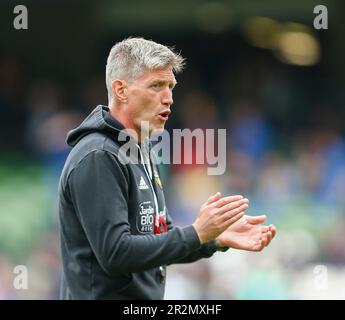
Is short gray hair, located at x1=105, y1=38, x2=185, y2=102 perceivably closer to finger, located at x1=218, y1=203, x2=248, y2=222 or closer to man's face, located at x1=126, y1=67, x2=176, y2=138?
man's face, located at x1=126, y1=67, x2=176, y2=138

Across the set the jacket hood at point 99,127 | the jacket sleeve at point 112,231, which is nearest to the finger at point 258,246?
the jacket sleeve at point 112,231

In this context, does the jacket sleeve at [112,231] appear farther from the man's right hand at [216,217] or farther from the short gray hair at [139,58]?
the short gray hair at [139,58]

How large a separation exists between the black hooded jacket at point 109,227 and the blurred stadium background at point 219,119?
3.91 metres

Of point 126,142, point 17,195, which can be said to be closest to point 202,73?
point 17,195

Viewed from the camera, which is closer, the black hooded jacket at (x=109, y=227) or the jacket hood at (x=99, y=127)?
the black hooded jacket at (x=109, y=227)

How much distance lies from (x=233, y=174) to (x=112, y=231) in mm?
6402

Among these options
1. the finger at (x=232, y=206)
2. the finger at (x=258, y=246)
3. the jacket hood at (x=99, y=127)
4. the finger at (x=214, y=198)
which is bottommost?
the finger at (x=258, y=246)

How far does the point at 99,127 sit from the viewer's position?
12.8 ft

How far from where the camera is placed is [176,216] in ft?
31.1

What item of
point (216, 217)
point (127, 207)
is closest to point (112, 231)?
point (127, 207)

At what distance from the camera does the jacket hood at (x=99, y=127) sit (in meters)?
3.90

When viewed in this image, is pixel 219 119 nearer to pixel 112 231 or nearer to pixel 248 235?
pixel 248 235

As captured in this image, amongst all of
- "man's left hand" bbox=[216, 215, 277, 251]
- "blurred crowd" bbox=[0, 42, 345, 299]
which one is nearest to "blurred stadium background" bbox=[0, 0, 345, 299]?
"blurred crowd" bbox=[0, 42, 345, 299]

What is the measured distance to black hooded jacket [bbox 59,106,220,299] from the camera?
11.8 feet
